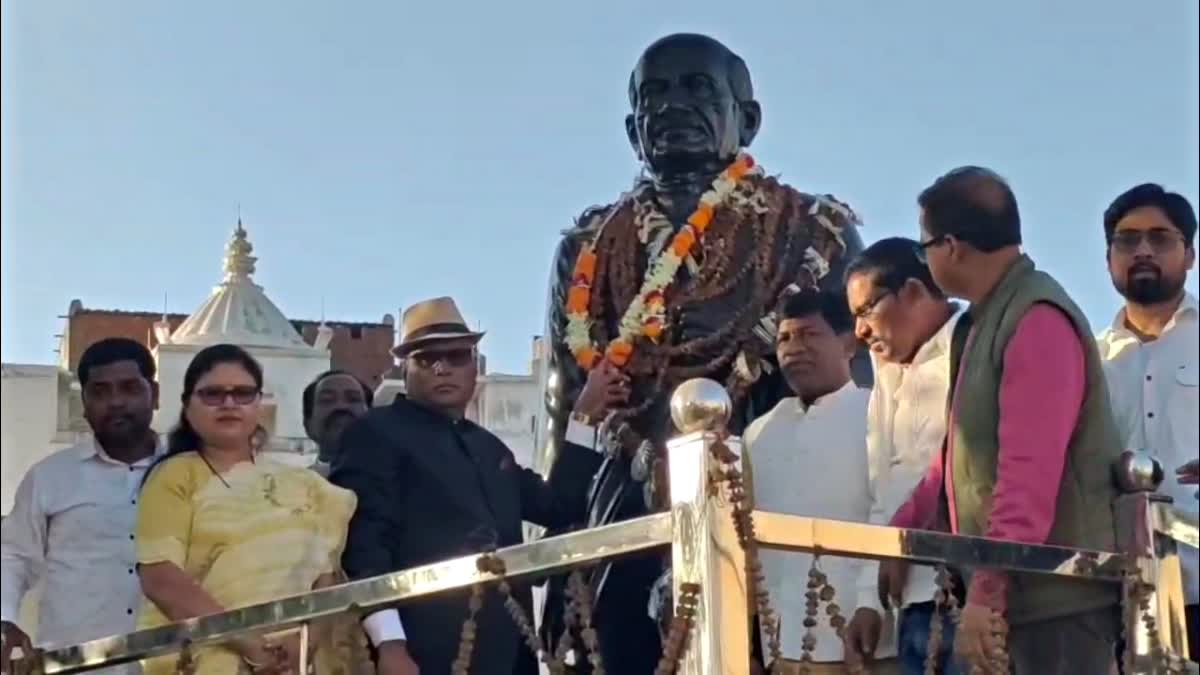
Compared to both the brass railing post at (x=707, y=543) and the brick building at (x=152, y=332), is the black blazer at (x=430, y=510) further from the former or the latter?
the brick building at (x=152, y=332)

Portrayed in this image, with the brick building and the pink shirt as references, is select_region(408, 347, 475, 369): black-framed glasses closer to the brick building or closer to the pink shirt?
the pink shirt

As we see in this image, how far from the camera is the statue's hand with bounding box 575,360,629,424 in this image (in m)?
5.69

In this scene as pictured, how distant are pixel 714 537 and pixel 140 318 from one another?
19.5 meters

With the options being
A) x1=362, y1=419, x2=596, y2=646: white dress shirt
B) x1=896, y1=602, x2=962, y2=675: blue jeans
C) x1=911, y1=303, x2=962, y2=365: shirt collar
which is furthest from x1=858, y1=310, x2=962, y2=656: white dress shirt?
x1=362, y1=419, x2=596, y2=646: white dress shirt

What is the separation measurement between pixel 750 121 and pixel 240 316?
15.1 metres

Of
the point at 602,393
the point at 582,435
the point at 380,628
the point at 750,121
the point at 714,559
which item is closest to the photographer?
the point at 714,559

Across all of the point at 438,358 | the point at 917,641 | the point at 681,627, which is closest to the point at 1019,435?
the point at 917,641

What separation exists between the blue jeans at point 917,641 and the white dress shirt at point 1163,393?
1.19 meters

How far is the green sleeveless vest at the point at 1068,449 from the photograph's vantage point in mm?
4004

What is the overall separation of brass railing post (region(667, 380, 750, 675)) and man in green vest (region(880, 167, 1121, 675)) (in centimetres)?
69

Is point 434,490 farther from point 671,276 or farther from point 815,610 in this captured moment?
point 815,610

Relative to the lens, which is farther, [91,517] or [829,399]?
[91,517]

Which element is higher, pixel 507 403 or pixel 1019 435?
pixel 507 403

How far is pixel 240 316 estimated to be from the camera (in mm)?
20703
